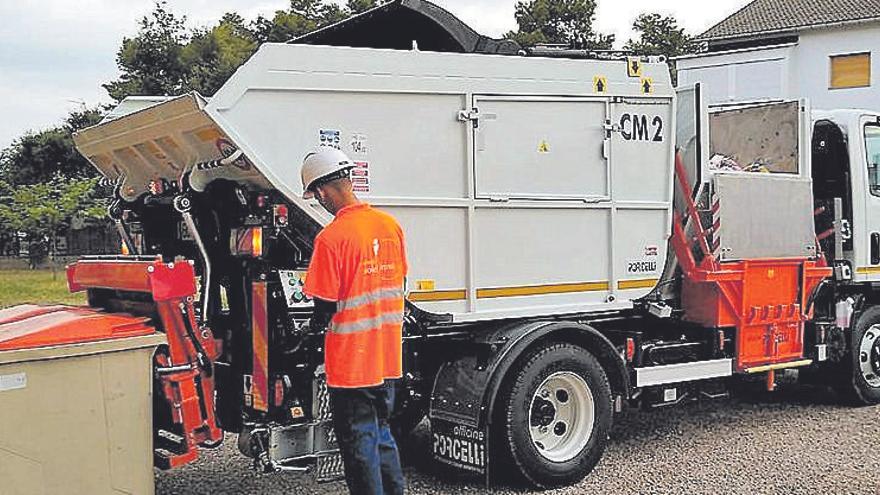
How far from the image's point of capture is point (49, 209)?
25.4 meters

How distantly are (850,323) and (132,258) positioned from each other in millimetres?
5693

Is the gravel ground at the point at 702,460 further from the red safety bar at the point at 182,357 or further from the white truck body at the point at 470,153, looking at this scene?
the white truck body at the point at 470,153

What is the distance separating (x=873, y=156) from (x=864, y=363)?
5.62ft

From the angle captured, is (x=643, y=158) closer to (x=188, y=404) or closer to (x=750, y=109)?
(x=750, y=109)

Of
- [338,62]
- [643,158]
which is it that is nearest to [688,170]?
[643,158]

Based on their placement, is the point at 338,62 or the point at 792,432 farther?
the point at 792,432

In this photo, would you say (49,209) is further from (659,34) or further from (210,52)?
(659,34)

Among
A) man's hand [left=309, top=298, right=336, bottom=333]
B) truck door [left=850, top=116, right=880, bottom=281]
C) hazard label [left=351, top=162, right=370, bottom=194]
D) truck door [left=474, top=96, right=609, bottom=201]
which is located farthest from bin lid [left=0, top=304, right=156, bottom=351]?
truck door [left=850, top=116, right=880, bottom=281]

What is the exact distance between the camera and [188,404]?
5.10 metres

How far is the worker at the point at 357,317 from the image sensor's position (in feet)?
14.9

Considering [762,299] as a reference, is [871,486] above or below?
below

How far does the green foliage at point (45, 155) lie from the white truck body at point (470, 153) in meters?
35.0

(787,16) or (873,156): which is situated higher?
(787,16)

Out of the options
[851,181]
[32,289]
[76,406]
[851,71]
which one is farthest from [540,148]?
[851,71]
